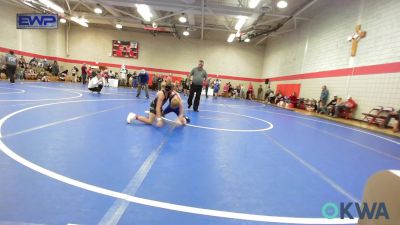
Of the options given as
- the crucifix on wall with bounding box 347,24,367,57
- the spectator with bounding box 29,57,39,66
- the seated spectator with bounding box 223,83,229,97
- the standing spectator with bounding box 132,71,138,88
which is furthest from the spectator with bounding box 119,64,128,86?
Result: the crucifix on wall with bounding box 347,24,367,57

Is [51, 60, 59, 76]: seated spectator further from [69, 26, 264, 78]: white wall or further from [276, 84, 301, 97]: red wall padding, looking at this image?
[276, 84, 301, 97]: red wall padding

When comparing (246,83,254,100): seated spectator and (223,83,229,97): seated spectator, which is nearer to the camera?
(223,83,229,97): seated spectator

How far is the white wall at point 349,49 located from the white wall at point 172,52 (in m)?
7.85

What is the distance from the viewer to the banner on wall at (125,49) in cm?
2616

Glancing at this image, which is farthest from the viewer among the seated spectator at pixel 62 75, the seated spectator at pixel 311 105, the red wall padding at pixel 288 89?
Result: the seated spectator at pixel 62 75

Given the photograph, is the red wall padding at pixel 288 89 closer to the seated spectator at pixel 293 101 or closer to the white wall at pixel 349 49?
the white wall at pixel 349 49

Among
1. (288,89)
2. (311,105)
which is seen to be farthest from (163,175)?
(288,89)

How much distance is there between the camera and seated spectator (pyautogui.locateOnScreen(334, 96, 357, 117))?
11.4m

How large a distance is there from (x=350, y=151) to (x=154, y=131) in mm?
3805

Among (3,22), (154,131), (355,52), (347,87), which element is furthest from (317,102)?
(3,22)

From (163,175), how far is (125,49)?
25.9 metres

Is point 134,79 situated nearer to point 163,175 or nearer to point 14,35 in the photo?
point 14,35

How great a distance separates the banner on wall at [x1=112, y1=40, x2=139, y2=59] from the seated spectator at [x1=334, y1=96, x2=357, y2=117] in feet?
68.0

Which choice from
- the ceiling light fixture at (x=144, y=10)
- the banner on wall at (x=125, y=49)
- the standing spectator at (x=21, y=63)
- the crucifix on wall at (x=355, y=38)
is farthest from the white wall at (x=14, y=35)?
the crucifix on wall at (x=355, y=38)
